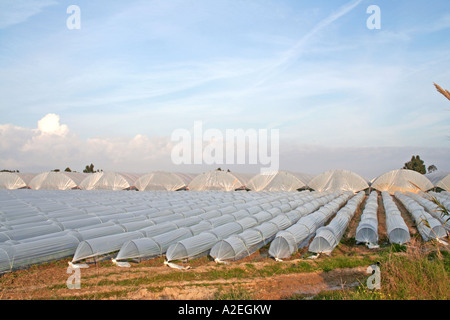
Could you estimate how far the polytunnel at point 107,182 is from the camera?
142ft

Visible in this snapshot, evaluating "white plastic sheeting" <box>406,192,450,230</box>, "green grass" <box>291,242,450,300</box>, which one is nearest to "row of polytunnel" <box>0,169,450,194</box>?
"white plastic sheeting" <box>406,192,450,230</box>

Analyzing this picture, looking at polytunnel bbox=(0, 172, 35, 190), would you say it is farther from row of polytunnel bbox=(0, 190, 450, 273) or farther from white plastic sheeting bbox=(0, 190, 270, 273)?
row of polytunnel bbox=(0, 190, 450, 273)

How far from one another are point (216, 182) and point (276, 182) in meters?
7.43

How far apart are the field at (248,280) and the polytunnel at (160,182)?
3326 centimetres

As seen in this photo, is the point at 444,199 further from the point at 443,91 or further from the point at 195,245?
the point at 443,91

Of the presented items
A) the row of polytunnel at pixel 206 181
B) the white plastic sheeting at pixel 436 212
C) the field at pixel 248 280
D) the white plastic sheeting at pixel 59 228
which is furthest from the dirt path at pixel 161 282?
the row of polytunnel at pixel 206 181

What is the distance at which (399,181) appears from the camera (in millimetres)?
39375

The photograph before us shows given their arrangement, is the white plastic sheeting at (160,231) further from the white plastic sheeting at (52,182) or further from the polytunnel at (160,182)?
the white plastic sheeting at (52,182)

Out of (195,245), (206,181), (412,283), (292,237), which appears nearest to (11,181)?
(206,181)

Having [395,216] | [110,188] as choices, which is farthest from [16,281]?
[110,188]
